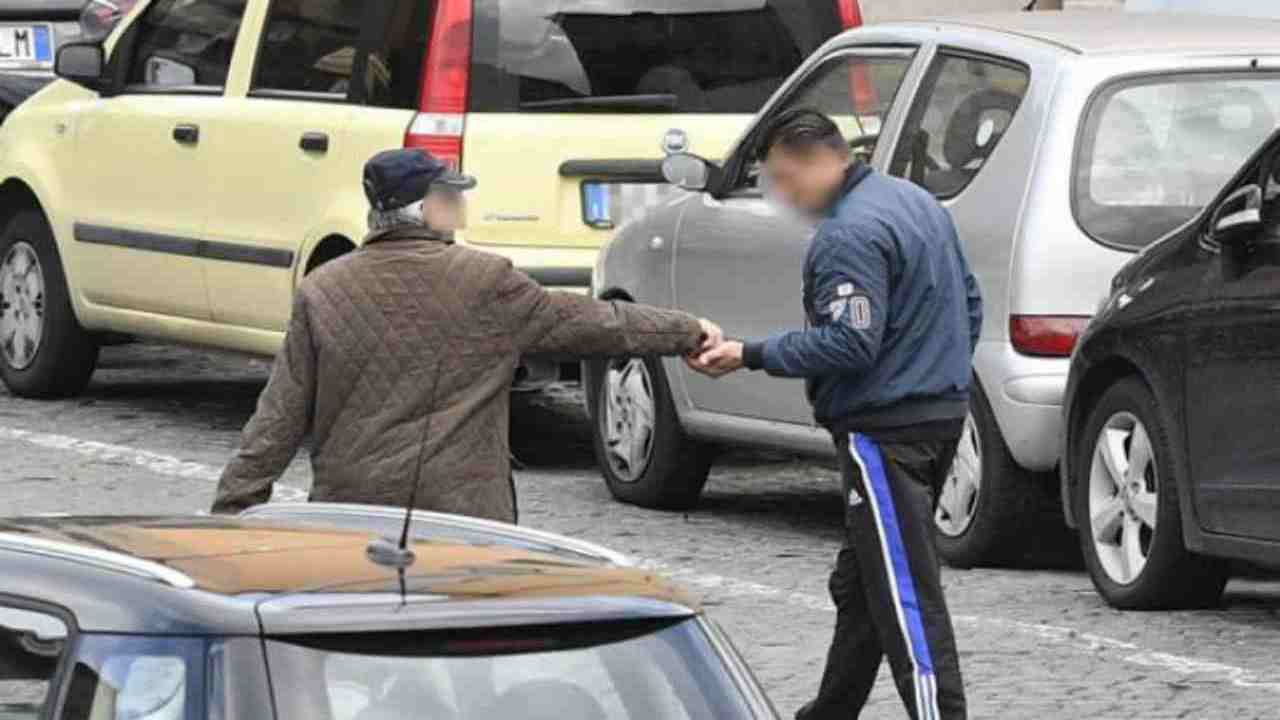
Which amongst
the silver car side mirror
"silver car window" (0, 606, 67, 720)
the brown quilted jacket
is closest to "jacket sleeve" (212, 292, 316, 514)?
the brown quilted jacket

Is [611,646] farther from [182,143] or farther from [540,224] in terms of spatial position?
[182,143]

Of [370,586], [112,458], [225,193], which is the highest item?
[370,586]

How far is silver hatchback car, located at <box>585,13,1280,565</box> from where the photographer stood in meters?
11.4

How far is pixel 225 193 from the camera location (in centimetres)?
1458

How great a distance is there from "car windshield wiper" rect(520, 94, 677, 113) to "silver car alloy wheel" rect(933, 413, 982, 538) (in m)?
→ 2.64

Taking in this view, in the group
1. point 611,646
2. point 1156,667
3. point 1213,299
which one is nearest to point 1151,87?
point 1213,299

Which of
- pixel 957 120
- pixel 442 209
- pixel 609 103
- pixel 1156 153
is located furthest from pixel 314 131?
pixel 442 209

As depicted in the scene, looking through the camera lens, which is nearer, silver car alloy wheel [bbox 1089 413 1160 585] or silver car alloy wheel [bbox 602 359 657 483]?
silver car alloy wheel [bbox 1089 413 1160 585]

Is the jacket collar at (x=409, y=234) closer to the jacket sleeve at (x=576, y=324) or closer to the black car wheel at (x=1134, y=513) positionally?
the jacket sleeve at (x=576, y=324)

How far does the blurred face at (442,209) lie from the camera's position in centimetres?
807

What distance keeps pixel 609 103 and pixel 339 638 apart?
28.6ft

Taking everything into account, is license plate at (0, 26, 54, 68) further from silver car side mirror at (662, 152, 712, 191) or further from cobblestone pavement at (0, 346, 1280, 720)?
silver car side mirror at (662, 152, 712, 191)

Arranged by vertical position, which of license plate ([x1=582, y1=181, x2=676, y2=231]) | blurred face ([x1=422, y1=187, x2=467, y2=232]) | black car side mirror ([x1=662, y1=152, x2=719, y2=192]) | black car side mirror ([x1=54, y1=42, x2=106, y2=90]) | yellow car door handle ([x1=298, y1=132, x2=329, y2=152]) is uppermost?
blurred face ([x1=422, y1=187, x2=467, y2=232])

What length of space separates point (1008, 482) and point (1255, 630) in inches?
44.5
